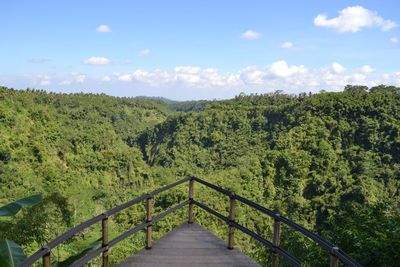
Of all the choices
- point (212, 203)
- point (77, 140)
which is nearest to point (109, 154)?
point (77, 140)

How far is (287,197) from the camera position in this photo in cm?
3897

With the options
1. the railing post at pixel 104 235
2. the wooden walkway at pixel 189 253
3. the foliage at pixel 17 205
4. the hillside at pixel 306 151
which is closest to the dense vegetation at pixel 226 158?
the hillside at pixel 306 151

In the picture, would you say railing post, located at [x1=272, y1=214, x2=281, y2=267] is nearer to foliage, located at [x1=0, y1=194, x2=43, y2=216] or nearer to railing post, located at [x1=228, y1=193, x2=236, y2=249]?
railing post, located at [x1=228, y1=193, x2=236, y2=249]

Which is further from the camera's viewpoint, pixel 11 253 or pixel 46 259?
pixel 11 253

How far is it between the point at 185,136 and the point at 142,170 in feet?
Answer: 31.0

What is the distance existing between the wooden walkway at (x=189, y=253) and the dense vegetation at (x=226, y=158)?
4368mm

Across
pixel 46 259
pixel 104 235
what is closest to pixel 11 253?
pixel 46 259

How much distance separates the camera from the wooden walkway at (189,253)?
349cm

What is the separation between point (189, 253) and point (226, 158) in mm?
52334

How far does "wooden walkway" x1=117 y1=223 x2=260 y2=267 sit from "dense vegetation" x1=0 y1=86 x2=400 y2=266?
4.37 metres

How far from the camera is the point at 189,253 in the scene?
3734 mm

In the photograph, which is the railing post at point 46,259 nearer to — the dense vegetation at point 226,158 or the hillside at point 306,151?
the dense vegetation at point 226,158

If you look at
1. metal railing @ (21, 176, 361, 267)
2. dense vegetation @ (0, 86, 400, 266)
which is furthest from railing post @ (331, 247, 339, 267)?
dense vegetation @ (0, 86, 400, 266)

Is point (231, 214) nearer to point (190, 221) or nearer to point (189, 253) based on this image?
point (189, 253)
